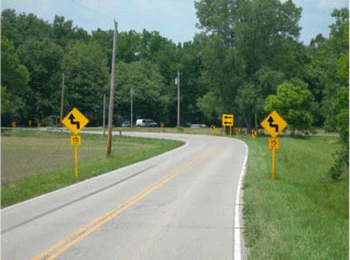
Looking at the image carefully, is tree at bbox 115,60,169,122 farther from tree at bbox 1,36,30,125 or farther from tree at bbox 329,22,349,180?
tree at bbox 329,22,349,180

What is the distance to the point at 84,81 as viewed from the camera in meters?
102

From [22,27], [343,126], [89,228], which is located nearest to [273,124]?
[343,126]

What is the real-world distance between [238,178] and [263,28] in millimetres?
54246

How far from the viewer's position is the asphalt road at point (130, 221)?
10445mm

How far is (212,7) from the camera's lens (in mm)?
81562

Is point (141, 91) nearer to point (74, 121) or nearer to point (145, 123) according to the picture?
point (145, 123)

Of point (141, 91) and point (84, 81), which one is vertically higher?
point (84, 81)

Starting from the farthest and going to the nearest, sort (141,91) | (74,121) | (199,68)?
(199,68), (141,91), (74,121)

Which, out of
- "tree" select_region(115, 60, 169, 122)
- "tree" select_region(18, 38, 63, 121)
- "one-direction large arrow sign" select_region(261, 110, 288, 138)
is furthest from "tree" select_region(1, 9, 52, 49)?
"one-direction large arrow sign" select_region(261, 110, 288, 138)

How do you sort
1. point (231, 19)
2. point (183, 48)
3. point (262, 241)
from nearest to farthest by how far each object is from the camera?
point (262, 241), point (231, 19), point (183, 48)

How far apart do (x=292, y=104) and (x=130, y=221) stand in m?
61.2

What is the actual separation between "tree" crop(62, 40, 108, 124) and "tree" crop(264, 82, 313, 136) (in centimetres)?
3861

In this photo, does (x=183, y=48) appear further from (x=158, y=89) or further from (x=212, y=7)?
(x=212, y=7)

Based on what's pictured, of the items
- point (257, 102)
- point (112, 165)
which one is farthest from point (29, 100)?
point (112, 165)
